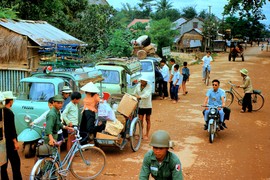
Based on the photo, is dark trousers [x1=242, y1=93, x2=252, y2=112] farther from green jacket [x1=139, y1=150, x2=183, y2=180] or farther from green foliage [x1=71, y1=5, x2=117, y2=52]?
green foliage [x1=71, y1=5, x2=117, y2=52]

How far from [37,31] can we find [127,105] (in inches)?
348

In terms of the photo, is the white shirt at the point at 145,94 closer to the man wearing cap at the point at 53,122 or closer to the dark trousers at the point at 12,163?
the man wearing cap at the point at 53,122

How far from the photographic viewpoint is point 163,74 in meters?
16.8

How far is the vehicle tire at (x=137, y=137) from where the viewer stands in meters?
9.02

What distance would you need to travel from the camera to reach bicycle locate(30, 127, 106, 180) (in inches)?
242

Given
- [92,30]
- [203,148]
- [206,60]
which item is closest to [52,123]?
[203,148]

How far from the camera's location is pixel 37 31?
16.2 m

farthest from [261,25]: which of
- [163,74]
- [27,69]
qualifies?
[27,69]

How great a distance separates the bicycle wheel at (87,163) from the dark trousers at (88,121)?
945mm

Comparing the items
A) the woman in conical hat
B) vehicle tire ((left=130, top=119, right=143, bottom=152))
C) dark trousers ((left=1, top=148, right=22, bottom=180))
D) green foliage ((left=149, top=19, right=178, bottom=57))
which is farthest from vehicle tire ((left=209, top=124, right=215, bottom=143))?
green foliage ((left=149, top=19, right=178, bottom=57))

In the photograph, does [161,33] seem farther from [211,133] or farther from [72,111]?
[72,111]

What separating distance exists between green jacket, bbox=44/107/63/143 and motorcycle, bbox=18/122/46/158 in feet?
4.75

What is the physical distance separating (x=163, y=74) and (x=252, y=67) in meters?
16.3

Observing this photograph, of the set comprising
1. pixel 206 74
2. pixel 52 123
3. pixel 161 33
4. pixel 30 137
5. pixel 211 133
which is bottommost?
pixel 211 133
